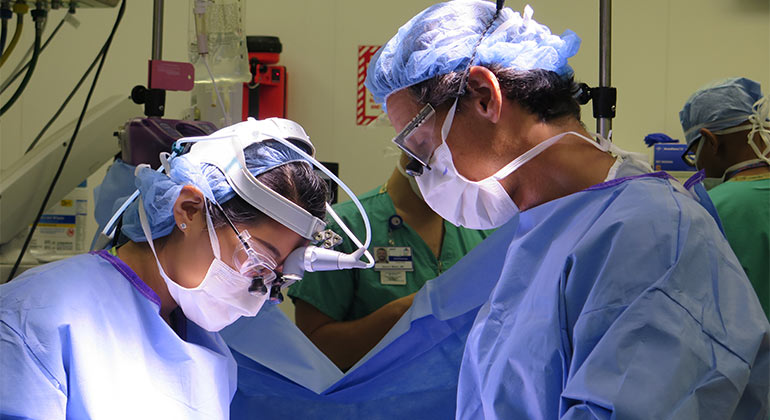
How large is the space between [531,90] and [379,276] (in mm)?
859

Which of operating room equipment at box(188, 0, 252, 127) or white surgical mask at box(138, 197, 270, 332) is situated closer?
white surgical mask at box(138, 197, 270, 332)

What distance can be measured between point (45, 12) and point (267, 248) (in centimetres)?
113

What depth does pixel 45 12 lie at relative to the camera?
75.0 inches

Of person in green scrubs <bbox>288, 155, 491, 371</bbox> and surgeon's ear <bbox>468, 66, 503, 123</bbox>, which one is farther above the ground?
surgeon's ear <bbox>468, 66, 503, 123</bbox>

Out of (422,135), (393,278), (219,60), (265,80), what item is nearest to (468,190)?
(422,135)

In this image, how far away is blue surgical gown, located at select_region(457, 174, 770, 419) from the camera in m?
0.84

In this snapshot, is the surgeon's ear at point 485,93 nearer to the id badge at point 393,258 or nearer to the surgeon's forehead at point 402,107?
the surgeon's forehead at point 402,107

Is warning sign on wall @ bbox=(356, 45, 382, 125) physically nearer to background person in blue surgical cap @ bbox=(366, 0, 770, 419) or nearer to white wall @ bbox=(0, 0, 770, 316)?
white wall @ bbox=(0, 0, 770, 316)

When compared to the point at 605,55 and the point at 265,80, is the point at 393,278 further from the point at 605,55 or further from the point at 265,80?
the point at 265,80

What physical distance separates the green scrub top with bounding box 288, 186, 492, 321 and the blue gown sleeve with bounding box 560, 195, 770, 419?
97 cm

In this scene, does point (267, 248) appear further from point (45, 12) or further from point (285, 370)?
point (45, 12)

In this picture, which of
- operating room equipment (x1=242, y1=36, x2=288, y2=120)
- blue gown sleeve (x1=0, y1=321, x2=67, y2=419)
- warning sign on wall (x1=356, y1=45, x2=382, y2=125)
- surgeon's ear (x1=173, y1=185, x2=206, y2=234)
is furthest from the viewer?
warning sign on wall (x1=356, y1=45, x2=382, y2=125)

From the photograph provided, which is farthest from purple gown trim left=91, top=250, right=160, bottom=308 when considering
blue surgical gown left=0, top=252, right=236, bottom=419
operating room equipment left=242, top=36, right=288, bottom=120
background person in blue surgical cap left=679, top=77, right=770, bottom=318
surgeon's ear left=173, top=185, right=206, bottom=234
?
operating room equipment left=242, top=36, right=288, bottom=120

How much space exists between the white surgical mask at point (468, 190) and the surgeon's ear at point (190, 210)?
432 millimetres
